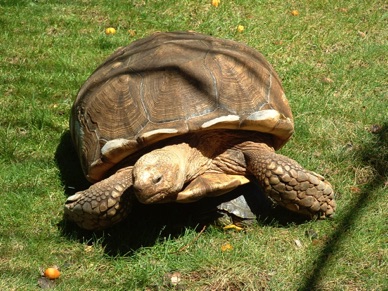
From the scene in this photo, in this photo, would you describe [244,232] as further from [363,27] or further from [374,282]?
[363,27]

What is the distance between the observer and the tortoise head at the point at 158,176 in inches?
156

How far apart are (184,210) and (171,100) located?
842 mm

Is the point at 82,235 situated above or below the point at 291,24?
below

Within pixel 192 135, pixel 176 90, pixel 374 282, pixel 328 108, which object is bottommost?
pixel 374 282

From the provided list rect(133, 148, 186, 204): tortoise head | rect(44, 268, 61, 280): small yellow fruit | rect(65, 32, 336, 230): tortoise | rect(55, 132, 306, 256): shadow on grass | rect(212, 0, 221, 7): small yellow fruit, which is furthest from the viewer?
rect(212, 0, 221, 7): small yellow fruit

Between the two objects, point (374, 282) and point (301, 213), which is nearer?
point (374, 282)

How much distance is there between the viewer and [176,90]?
14.5 feet

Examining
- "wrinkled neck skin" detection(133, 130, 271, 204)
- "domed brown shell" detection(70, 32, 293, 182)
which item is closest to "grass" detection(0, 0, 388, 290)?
"wrinkled neck skin" detection(133, 130, 271, 204)

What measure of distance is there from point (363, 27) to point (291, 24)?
2.65 ft

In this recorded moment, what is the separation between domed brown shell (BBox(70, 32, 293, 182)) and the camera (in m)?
4.32

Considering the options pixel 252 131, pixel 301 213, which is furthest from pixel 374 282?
pixel 252 131

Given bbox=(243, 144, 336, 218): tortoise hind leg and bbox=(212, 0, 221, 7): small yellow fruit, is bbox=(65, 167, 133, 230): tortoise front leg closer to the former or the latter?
bbox=(243, 144, 336, 218): tortoise hind leg

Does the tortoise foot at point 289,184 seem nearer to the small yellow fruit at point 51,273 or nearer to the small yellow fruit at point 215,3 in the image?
the small yellow fruit at point 51,273

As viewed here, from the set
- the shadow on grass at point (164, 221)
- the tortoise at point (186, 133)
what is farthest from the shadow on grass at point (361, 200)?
the shadow on grass at point (164, 221)
